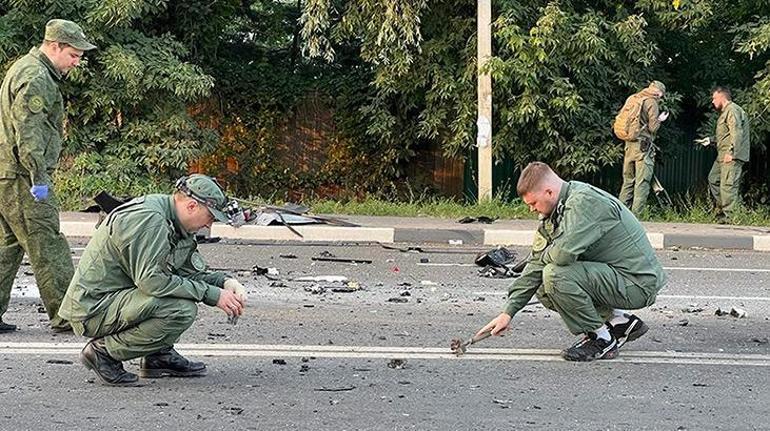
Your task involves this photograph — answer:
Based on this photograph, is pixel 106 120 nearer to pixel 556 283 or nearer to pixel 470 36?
pixel 470 36

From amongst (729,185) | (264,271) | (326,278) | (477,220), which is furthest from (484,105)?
(326,278)

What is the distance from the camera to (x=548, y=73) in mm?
15578

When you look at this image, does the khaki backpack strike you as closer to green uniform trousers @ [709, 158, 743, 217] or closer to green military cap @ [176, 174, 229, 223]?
green uniform trousers @ [709, 158, 743, 217]

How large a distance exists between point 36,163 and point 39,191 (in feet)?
0.55

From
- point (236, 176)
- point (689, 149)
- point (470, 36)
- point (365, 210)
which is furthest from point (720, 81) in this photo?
point (236, 176)

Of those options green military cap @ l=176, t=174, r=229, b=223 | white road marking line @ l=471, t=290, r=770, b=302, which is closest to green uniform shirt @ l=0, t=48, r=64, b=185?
green military cap @ l=176, t=174, r=229, b=223

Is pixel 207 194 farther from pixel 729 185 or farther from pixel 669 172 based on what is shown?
pixel 669 172

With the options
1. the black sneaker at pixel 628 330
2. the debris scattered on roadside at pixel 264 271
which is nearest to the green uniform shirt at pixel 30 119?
the debris scattered on roadside at pixel 264 271

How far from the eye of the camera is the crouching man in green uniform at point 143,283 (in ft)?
16.6

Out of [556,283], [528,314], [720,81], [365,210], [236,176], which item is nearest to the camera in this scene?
[556,283]

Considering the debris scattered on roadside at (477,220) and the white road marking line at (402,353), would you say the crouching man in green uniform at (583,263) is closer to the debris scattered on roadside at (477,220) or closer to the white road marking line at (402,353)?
the white road marking line at (402,353)

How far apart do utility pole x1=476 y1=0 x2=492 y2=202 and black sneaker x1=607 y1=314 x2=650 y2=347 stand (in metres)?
9.14

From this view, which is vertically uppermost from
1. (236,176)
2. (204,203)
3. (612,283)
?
(204,203)

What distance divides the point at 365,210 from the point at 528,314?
23.9 feet
